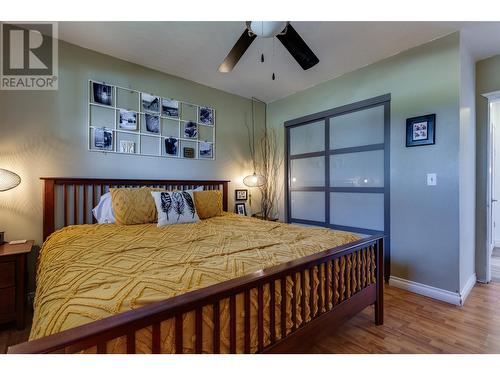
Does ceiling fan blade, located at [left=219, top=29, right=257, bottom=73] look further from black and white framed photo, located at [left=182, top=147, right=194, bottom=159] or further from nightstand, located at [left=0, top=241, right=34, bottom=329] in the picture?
nightstand, located at [left=0, top=241, right=34, bottom=329]

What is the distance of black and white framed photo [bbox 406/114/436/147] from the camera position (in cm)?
225

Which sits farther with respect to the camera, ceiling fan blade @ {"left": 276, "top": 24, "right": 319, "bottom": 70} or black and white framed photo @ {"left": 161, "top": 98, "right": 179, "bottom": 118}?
black and white framed photo @ {"left": 161, "top": 98, "right": 179, "bottom": 118}

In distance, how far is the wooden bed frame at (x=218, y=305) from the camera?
2.15 ft

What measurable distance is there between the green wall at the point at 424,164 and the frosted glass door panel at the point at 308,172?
95 centimetres

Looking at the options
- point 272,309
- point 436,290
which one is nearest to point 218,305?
point 272,309

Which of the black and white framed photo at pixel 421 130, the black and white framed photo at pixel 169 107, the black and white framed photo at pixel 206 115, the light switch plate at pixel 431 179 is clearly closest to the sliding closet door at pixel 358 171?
the black and white framed photo at pixel 421 130

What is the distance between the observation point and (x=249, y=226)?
2.24m

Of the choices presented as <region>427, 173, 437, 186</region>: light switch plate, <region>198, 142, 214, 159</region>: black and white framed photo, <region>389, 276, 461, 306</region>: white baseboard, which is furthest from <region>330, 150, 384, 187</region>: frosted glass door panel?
<region>198, 142, 214, 159</region>: black and white framed photo

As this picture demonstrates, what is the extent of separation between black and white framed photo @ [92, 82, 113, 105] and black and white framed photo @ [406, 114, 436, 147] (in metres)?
3.10

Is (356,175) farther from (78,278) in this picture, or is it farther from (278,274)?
(78,278)

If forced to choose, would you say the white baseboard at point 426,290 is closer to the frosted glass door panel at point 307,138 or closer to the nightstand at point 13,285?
the frosted glass door panel at point 307,138

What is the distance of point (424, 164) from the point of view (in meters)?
2.31

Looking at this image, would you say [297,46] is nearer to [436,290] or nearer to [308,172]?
[308,172]

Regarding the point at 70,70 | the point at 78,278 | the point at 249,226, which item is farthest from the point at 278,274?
the point at 70,70
